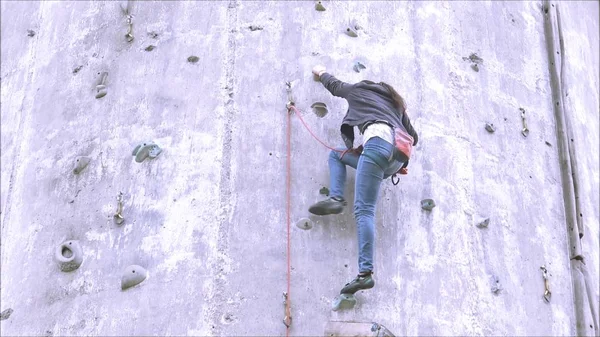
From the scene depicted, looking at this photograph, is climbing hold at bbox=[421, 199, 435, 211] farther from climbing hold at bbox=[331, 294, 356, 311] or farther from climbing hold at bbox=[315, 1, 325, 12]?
climbing hold at bbox=[315, 1, 325, 12]

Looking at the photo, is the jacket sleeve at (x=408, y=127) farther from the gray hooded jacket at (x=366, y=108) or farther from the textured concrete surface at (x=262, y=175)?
the textured concrete surface at (x=262, y=175)

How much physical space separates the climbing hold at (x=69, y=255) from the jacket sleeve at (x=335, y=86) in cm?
224

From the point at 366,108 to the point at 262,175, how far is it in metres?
0.95

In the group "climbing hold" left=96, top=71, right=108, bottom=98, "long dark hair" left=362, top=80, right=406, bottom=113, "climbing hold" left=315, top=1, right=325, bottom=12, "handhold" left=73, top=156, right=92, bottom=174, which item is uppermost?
"climbing hold" left=315, top=1, right=325, bottom=12

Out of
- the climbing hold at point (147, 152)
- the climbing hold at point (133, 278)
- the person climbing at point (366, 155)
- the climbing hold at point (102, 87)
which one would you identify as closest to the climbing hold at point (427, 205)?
the person climbing at point (366, 155)

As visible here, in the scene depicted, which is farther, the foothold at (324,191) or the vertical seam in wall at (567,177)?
the vertical seam in wall at (567,177)

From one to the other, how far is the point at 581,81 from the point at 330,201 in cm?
368

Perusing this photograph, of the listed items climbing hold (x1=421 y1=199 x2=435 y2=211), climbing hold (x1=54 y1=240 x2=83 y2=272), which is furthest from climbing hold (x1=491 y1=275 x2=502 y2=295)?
climbing hold (x1=54 y1=240 x2=83 y2=272)

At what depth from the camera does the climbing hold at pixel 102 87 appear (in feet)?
37.3

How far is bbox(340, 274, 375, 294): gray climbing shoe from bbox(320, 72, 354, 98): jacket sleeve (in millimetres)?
1479

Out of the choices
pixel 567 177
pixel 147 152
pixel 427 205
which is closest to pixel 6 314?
pixel 147 152

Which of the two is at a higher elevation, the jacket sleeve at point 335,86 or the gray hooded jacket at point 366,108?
the jacket sleeve at point 335,86

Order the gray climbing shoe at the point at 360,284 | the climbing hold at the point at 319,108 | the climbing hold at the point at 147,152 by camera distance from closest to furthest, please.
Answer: the gray climbing shoe at the point at 360,284 → the climbing hold at the point at 147,152 → the climbing hold at the point at 319,108

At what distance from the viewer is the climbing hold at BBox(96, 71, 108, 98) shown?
37.3 feet
